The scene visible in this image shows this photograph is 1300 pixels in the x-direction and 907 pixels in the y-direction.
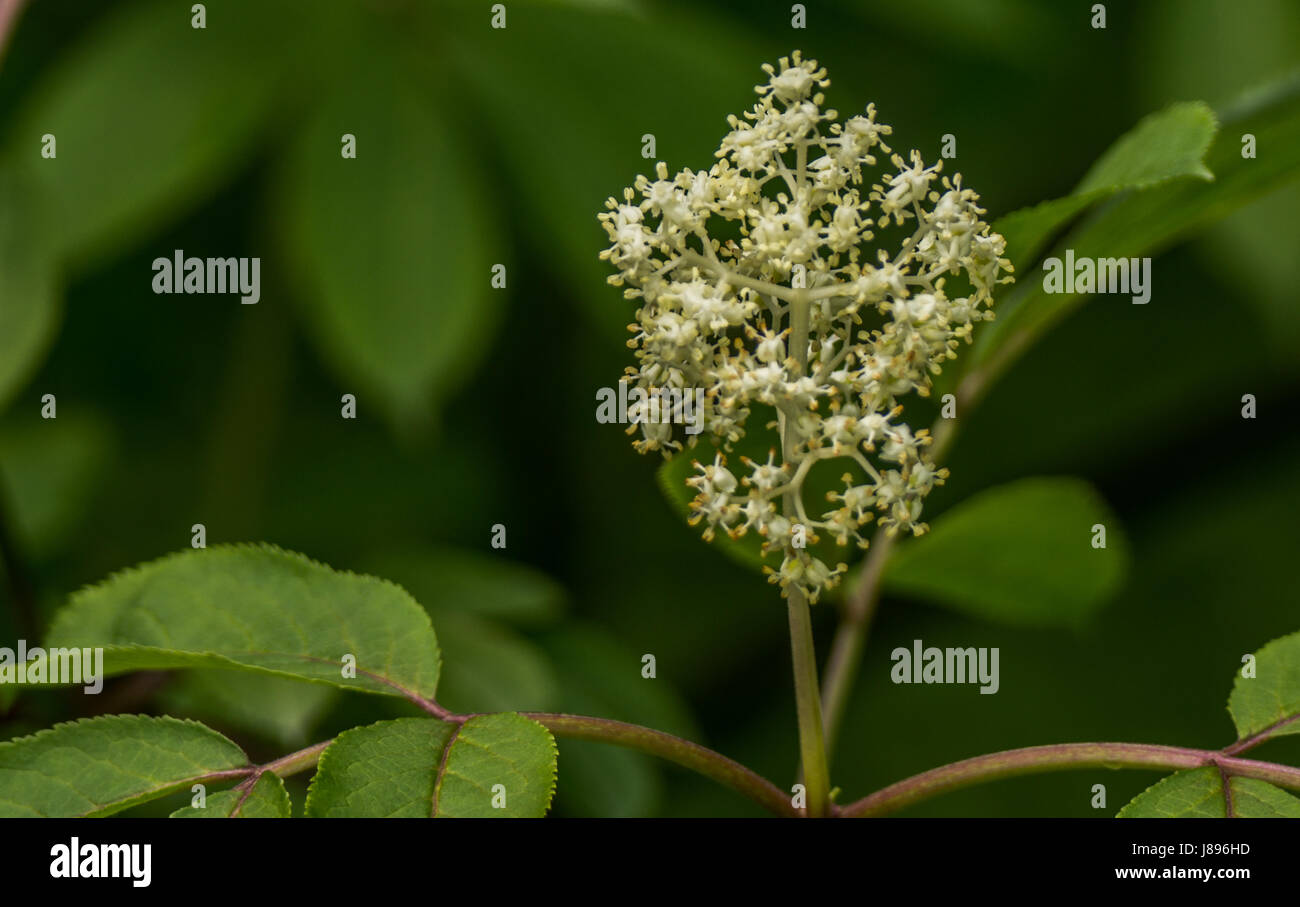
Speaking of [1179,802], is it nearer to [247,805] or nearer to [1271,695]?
[1271,695]

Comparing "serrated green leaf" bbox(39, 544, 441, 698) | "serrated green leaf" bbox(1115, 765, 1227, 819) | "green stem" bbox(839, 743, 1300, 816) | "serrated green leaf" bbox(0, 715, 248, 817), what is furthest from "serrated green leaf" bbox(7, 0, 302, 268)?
"serrated green leaf" bbox(1115, 765, 1227, 819)

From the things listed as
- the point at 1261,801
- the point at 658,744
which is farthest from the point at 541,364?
the point at 1261,801

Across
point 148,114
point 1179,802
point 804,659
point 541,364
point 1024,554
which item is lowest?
point 1179,802

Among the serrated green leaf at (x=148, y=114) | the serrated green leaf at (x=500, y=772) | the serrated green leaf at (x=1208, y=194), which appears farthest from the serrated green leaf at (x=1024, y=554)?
the serrated green leaf at (x=148, y=114)

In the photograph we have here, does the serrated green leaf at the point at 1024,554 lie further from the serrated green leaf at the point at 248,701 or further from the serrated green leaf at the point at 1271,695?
the serrated green leaf at the point at 248,701

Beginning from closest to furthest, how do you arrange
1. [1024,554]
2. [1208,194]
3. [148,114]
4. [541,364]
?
[1208,194], [1024,554], [148,114], [541,364]

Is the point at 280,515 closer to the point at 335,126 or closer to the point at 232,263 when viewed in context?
the point at 232,263
